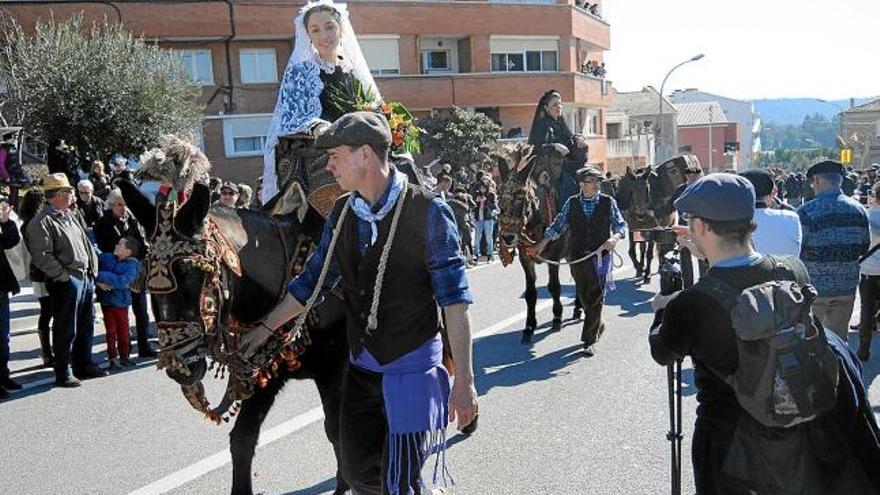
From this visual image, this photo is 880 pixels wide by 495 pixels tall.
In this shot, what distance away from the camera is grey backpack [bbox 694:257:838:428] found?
119 inches

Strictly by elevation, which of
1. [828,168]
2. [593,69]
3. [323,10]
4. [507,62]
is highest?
[507,62]

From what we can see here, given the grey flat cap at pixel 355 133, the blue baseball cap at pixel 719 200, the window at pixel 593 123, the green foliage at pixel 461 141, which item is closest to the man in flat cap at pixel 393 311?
the grey flat cap at pixel 355 133

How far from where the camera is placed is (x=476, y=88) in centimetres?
3659

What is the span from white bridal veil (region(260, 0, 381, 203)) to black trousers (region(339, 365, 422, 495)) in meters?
2.25

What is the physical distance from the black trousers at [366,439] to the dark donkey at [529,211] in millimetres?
5983

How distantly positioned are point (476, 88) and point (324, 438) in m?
31.4

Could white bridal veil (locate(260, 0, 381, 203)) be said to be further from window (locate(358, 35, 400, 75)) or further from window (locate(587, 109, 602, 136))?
window (locate(587, 109, 602, 136))

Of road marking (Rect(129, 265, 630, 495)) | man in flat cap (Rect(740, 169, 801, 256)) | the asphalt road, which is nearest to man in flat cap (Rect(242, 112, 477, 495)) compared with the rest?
the asphalt road

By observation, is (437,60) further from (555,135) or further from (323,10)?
(323,10)

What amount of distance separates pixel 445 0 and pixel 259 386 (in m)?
33.6

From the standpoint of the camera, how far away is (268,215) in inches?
197

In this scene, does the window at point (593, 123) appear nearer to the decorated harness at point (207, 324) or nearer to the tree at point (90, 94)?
the tree at point (90, 94)

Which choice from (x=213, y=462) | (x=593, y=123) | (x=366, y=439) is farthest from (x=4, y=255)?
(x=593, y=123)

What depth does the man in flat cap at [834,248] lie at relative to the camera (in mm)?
6660
